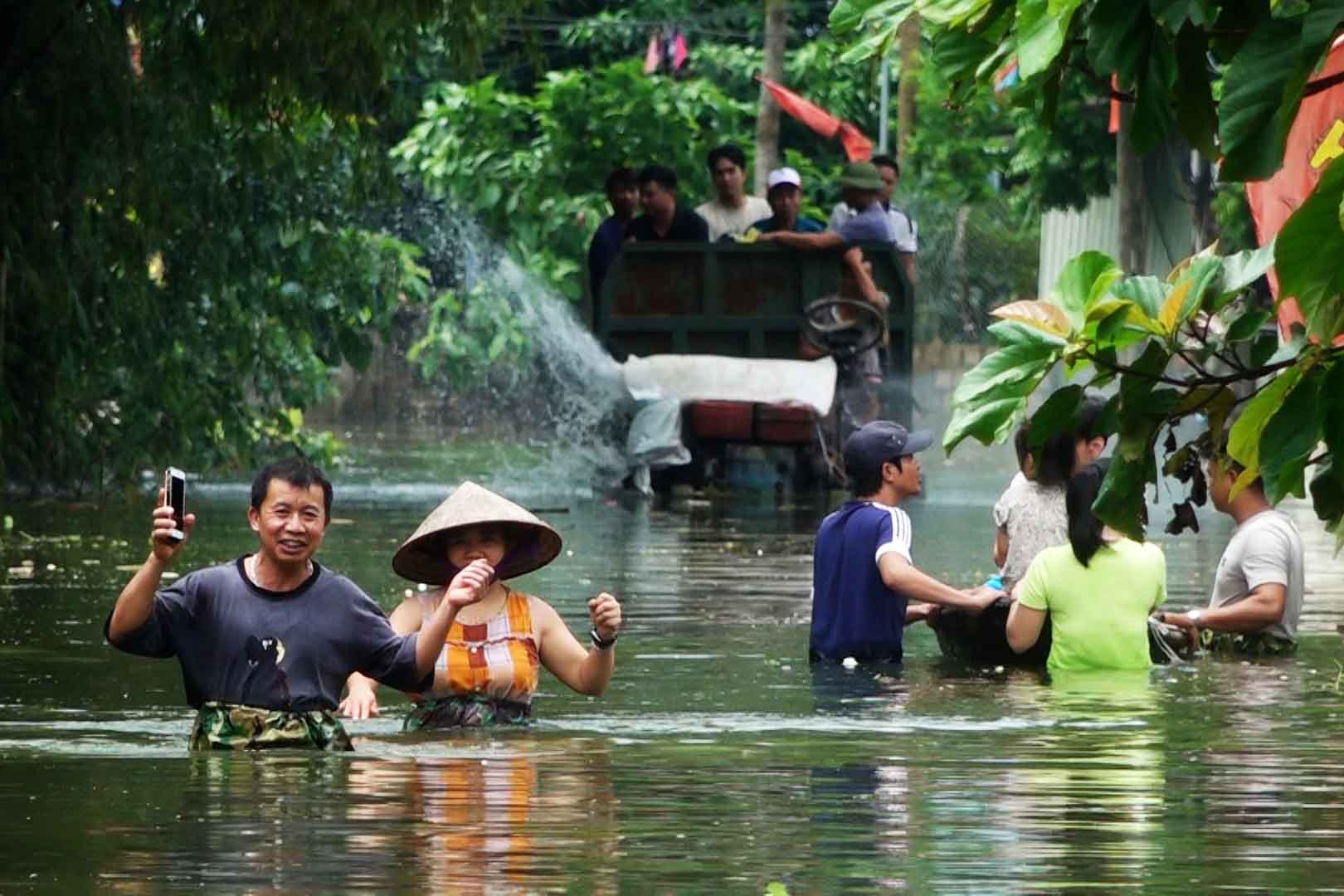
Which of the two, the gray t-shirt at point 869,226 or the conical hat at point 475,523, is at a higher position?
the gray t-shirt at point 869,226

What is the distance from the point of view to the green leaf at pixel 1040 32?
5.16 metres

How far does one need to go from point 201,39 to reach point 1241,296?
38.8ft

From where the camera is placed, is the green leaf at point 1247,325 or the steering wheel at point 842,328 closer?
the green leaf at point 1247,325

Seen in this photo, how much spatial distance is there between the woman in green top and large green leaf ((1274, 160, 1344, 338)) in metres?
6.39

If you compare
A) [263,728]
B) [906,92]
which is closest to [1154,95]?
[263,728]

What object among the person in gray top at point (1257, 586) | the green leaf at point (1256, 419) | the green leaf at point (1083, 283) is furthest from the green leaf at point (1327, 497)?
the person in gray top at point (1257, 586)

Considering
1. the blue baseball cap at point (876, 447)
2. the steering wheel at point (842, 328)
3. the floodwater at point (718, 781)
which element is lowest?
the floodwater at point (718, 781)

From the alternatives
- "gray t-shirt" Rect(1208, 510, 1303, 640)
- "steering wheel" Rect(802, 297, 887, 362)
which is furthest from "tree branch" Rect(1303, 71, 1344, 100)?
"steering wheel" Rect(802, 297, 887, 362)

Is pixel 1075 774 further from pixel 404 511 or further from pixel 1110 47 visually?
pixel 404 511

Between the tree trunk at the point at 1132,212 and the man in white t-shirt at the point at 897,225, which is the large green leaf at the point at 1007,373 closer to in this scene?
the man in white t-shirt at the point at 897,225

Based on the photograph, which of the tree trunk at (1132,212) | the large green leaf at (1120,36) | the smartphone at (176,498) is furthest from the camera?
the tree trunk at (1132,212)

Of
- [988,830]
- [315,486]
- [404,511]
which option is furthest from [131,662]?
[404,511]

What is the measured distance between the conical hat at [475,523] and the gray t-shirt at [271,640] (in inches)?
29.3

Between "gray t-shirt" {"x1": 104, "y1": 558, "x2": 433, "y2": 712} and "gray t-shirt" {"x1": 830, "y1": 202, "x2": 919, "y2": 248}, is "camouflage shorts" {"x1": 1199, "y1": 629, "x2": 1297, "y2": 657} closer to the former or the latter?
"gray t-shirt" {"x1": 104, "y1": 558, "x2": 433, "y2": 712}
